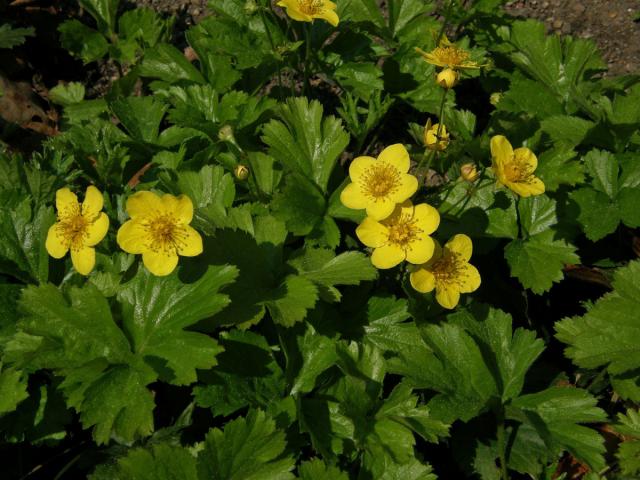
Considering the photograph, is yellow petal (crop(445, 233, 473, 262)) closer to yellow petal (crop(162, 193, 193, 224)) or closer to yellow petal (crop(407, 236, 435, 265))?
yellow petal (crop(407, 236, 435, 265))

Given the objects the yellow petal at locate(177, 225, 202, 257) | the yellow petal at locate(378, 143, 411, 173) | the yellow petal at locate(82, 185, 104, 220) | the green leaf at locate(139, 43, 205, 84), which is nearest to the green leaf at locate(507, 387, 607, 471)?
the yellow petal at locate(378, 143, 411, 173)

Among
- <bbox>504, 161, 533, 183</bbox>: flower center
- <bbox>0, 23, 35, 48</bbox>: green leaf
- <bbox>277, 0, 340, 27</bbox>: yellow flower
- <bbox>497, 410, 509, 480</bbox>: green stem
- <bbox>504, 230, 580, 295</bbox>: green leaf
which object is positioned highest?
<bbox>277, 0, 340, 27</bbox>: yellow flower

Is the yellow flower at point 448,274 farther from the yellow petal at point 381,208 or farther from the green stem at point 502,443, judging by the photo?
the green stem at point 502,443

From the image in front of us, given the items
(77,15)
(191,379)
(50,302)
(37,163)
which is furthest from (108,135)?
(77,15)

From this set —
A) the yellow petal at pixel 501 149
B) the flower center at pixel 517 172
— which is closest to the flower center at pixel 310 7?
the yellow petal at pixel 501 149

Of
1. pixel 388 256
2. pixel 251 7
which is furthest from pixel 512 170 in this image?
pixel 251 7

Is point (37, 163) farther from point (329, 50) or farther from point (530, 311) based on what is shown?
point (530, 311)
